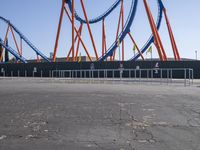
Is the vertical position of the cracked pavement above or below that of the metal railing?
below

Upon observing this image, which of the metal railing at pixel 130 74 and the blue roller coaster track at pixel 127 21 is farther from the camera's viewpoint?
the blue roller coaster track at pixel 127 21

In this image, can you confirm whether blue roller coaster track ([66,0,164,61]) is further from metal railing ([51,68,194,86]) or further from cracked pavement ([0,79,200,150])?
cracked pavement ([0,79,200,150])

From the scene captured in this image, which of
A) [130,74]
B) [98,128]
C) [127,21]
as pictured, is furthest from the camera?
[127,21]

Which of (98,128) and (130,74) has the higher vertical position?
(130,74)

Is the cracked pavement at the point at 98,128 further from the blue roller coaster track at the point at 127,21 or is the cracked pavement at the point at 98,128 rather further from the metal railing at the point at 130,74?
the blue roller coaster track at the point at 127,21

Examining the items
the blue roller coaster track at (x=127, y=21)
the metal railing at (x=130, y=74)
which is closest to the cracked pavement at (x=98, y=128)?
the metal railing at (x=130, y=74)

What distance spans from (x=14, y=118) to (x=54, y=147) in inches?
94.6

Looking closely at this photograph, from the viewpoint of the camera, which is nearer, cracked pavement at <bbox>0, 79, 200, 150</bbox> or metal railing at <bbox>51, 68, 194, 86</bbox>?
cracked pavement at <bbox>0, 79, 200, 150</bbox>

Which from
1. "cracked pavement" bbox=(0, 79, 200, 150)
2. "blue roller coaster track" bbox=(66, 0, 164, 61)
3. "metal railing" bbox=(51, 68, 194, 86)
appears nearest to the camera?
"cracked pavement" bbox=(0, 79, 200, 150)

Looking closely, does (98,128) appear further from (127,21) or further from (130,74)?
(127,21)

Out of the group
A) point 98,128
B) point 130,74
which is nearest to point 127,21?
point 130,74

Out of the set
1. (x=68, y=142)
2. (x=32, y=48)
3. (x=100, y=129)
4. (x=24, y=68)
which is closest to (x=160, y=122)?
(x=100, y=129)

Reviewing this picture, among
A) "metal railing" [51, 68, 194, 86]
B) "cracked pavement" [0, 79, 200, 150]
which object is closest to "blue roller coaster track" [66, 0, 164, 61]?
"metal railing" [51, 68, 194, 86]

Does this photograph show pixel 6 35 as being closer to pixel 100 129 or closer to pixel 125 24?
pixel 125 24
